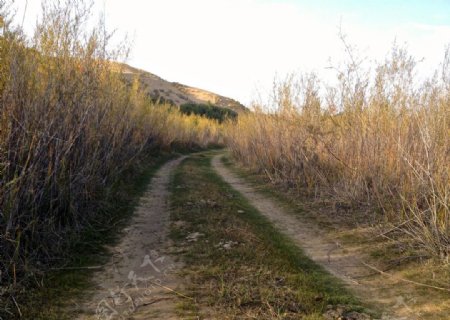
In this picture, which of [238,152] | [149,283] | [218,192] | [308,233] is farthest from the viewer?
[238,152]

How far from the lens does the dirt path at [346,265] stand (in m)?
3.70

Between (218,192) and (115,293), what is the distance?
563 cm

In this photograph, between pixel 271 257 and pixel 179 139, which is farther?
pixel 179 139

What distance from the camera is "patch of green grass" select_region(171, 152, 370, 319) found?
11.8ft

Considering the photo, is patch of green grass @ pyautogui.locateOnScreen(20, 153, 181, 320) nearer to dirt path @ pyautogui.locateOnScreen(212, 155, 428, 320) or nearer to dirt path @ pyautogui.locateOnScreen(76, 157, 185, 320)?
dirt path @ pyautogui.locateOnScreen(76, 157, 185, 320)

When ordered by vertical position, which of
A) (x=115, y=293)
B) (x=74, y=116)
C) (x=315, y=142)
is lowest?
(x=115, y=293)

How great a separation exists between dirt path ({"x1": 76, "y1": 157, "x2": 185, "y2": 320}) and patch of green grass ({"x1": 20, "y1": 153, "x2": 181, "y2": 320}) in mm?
146

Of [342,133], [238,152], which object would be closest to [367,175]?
[342,133]

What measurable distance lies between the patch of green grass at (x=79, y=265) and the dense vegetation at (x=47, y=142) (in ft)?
0.52

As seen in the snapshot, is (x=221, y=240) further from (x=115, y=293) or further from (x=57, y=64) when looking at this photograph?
(x=57, y=64)

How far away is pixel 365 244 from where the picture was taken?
5520 millimetres

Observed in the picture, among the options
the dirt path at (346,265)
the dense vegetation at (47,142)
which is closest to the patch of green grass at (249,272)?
the dirt path at (346,265)

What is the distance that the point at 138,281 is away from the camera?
4156mm

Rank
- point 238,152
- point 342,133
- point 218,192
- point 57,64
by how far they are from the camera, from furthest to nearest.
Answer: point 238,152 < point 218,192 < point 342,133 < point 57,64
